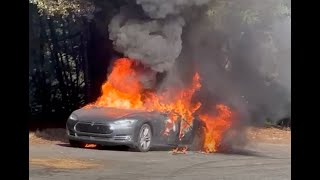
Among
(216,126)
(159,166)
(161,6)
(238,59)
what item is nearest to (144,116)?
(159,166)

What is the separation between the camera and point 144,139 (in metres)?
12.7

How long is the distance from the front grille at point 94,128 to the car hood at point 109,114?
13 centimetres

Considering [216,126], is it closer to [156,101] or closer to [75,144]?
[156,101]

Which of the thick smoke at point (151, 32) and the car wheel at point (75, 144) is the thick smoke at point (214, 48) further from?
the car wheel at point (75, 144)

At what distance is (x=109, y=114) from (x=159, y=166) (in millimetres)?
2783

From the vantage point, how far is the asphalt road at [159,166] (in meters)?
8.77

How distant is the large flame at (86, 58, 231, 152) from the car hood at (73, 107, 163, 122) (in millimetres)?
597

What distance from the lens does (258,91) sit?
1819 centimetres

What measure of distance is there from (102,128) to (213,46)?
5897mm

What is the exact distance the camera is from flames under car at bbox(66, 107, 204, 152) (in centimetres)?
1224
